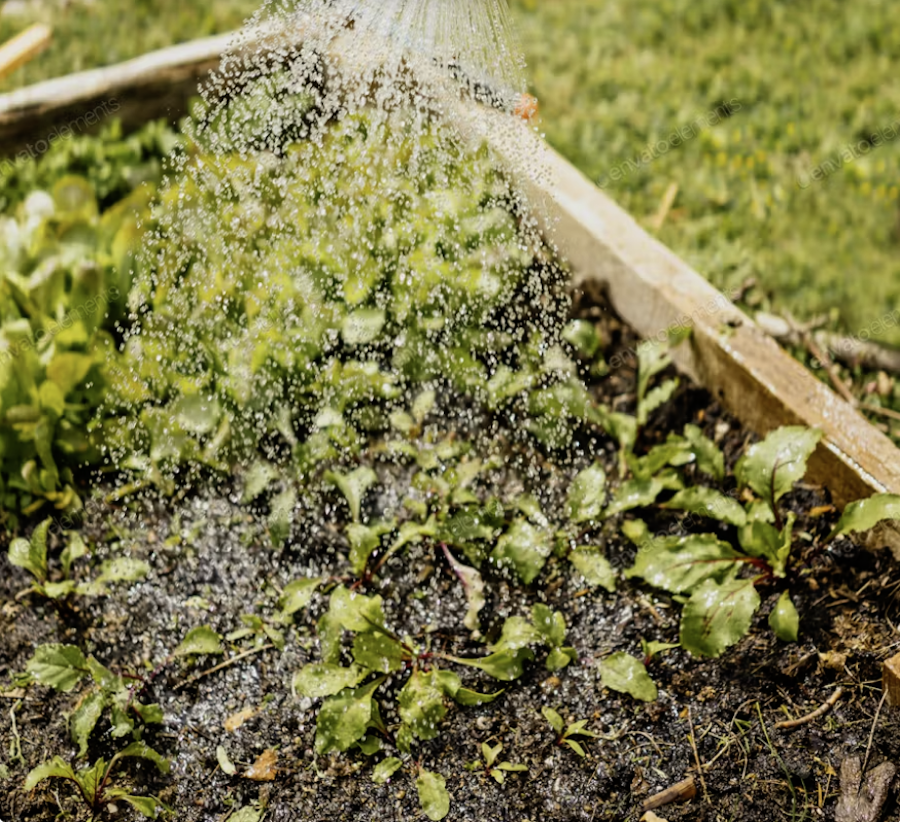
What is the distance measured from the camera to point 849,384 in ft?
9.59

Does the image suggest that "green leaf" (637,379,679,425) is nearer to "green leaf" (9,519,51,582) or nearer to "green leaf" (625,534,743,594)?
"green leaf" (625,534,743,594)

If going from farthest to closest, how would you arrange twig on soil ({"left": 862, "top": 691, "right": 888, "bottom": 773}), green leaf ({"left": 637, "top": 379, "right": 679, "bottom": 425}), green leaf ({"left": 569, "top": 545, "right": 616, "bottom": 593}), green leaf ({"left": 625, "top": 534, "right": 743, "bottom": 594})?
green leaf ({"left": 637, "top": 379, "right": 679, "bottom": 425}) → green leaf ({"left": 569, "top": 545, "right": 616, "bottom": 593}) → green leaf ({"left": 625, "top": 534, "right": 743, "bottom": 594}) → twig on soil ({"left": 862, "top": 691, "right": 888, "bottom": 773})

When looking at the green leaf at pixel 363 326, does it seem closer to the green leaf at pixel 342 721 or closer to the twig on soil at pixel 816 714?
the green leaf at pixel 342 721

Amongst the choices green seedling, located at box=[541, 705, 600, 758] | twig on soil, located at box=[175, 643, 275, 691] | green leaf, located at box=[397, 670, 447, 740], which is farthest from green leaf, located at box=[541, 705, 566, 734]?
twig on soil, located at box=[175, 643, 275, 691]

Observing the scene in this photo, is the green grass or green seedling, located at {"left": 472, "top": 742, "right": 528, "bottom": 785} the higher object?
the green grass

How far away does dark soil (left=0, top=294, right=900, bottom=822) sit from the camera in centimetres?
194

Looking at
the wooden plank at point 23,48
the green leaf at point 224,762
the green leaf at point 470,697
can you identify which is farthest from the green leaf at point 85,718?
the wooden plank at point 23,48

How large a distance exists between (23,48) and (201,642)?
125 inches

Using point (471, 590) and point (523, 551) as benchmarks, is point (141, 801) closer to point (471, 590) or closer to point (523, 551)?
point (471, 590)

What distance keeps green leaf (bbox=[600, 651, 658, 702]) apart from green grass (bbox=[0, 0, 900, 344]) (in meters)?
1.57

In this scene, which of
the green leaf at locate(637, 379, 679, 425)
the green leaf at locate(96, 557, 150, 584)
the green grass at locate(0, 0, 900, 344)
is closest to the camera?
the green leaf at locate(96, 557, 150, 584)

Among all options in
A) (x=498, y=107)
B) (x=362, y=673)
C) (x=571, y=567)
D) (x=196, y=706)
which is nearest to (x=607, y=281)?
(x=498, y=107)

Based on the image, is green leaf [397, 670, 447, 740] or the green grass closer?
green leaf [397, 670, 447, 740]

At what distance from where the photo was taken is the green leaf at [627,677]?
205 centimetres
